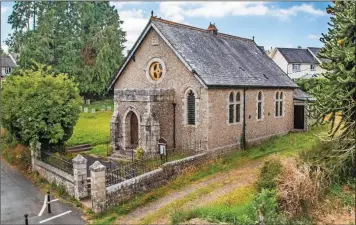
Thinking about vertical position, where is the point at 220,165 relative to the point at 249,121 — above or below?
below

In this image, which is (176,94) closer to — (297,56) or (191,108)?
(191,108)

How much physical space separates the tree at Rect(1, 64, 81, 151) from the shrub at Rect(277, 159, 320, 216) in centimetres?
1274

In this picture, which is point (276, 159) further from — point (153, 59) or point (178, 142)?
point (153, 59)

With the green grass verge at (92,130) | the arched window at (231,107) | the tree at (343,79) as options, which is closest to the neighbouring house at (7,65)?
the green grass verge at (92,130)

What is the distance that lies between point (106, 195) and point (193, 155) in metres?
7.16

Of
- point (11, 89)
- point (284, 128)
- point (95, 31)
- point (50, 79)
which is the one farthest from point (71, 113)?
point (95, 31)

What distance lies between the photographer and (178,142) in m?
21.8

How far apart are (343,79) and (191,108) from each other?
31.8 feet

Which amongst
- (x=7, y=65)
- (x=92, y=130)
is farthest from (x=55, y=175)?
(x=7, y=65)

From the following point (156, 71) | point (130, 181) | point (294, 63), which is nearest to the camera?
point (130, 181)

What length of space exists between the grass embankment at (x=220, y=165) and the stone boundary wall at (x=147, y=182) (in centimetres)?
25

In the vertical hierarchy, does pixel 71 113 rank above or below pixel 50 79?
below

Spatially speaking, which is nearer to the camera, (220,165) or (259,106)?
(220,165)

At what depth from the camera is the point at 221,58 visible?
941 inches
